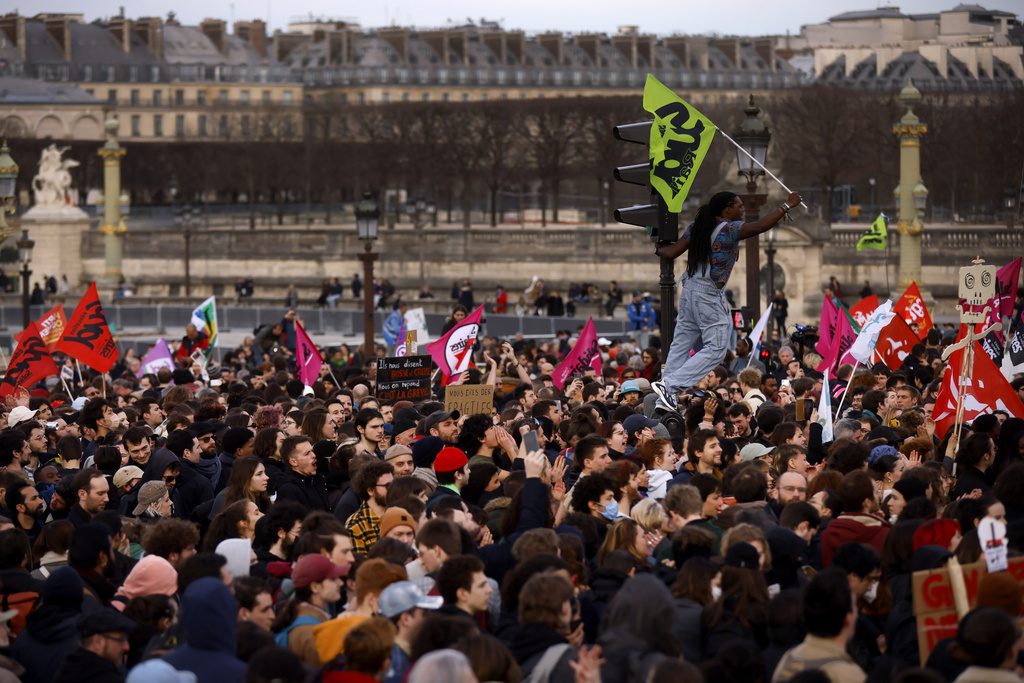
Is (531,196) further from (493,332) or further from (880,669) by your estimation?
(880,669)

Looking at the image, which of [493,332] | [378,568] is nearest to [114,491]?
[378,568]

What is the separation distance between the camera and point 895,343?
15.5m

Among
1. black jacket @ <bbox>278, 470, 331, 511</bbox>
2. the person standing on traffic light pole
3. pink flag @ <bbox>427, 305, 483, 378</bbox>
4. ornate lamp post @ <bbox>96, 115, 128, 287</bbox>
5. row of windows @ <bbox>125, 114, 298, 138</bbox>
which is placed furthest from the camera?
row of windows @ <bbox>125, 114, 298, 138</bbox>

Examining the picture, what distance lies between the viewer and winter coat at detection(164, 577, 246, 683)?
19.7 feet

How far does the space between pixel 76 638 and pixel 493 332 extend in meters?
25.0

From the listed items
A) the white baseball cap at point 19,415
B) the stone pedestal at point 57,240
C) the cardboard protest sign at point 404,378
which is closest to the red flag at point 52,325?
the cardboard protest sign at point 404,378

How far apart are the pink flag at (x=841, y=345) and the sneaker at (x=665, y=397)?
1.71 m

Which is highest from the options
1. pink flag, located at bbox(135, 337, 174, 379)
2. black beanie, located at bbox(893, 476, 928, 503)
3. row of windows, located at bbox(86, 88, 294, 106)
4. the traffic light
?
row of windows, located at bbox(86, 88, 294, 106)

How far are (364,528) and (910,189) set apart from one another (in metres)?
24.9

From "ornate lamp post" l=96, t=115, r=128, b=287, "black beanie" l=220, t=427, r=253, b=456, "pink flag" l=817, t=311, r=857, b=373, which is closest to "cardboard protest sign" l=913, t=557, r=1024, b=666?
"black beanie" l=220, t=427, r=253, b=456

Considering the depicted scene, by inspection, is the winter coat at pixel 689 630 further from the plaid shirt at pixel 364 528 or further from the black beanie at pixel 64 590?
the black beanie at pixel 64 590

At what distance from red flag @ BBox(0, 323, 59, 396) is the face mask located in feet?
27.2

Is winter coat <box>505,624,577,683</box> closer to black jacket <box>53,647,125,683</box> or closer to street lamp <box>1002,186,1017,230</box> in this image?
black jacket <box>53,647,125,683</box>

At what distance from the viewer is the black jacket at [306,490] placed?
8.89 metres
